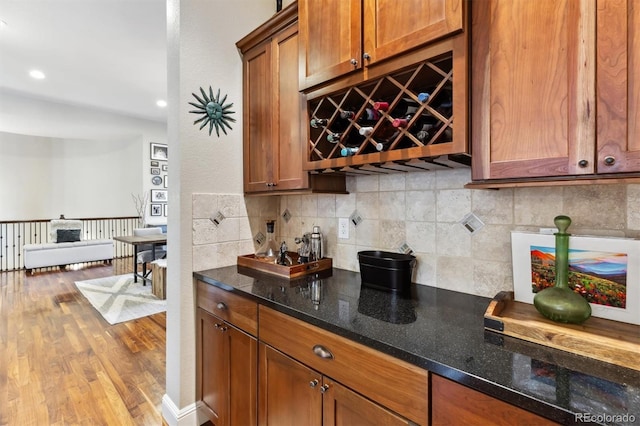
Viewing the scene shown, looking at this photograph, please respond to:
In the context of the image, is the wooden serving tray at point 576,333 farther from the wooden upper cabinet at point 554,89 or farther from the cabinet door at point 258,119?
the cabinet door at point 258,119

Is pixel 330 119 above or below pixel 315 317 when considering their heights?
above

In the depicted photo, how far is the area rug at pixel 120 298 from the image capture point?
3.54m

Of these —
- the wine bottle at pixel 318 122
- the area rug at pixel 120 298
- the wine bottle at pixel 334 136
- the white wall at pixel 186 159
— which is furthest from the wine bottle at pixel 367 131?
the area rug at pixel 120 298

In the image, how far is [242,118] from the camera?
1998 millimetres

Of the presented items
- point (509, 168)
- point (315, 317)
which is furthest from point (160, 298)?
point (509, 168)

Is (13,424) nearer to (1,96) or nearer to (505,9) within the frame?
(505,9)

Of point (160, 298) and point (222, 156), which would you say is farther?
point (160, 298)

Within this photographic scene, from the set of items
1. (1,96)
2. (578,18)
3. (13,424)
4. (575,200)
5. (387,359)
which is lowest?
(13,424)

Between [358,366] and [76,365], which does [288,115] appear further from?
[76,365]

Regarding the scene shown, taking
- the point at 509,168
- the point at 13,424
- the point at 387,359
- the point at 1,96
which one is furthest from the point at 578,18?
the point at 1,96

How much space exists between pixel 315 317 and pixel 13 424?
2123 mm

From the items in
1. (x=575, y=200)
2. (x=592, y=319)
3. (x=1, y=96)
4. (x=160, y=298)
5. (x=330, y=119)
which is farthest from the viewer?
(x=1, y=96)

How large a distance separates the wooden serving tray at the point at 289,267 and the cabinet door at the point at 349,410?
68 cm

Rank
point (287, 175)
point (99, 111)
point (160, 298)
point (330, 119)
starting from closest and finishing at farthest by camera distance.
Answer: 1. point (330, 119)
2. point (287, 175)
3. point (160, 298)
4. point (99, 111)
